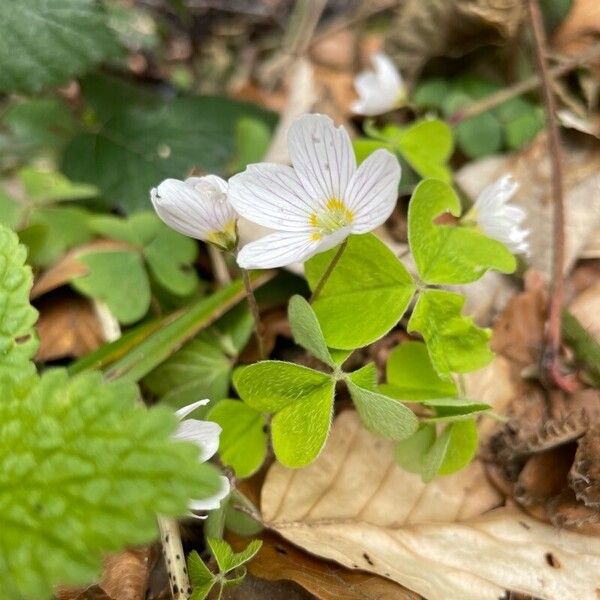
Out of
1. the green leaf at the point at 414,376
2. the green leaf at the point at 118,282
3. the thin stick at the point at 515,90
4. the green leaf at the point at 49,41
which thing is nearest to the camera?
the green leaf at the point at 414,376

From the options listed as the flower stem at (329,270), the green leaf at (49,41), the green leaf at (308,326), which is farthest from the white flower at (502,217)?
the green leaf at (49,41)

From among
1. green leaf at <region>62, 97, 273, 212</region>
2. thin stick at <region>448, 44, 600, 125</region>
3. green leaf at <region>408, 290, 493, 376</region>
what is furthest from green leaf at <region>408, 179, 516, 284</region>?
green leaf at <region>62, 97, 273, 212</region>

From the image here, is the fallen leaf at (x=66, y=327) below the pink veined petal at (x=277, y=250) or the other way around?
below

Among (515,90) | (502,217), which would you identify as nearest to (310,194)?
(502,217)

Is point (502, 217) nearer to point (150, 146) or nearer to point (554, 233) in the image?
point (554, 233)

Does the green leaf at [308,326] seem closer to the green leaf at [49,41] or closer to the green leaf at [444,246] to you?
the green leaf at [444,246]

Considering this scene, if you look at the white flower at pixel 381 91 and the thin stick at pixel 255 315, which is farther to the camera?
the white flower at pixel 381 91

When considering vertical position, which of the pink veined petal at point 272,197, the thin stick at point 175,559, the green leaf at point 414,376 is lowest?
the thin stick at point 175,559

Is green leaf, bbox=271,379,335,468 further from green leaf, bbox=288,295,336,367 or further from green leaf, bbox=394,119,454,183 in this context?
green leaf, bbox=394,119,454,183
